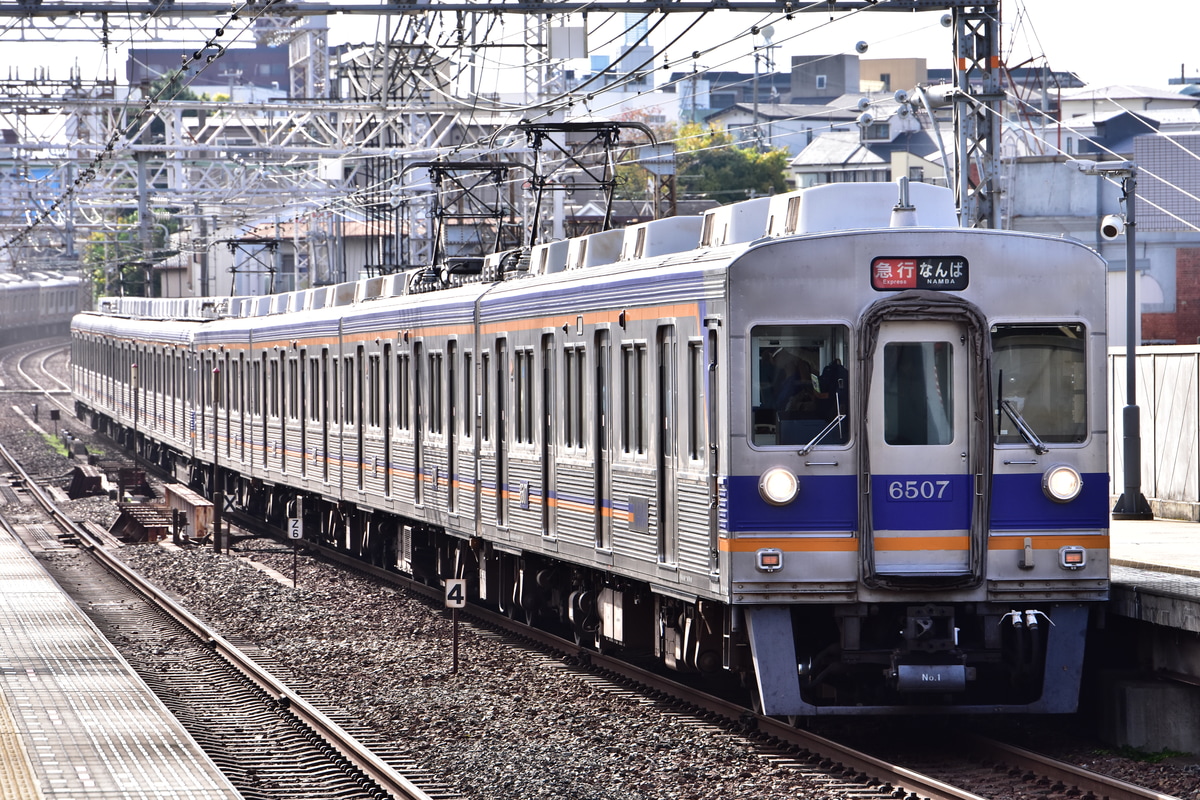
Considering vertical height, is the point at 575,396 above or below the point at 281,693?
above

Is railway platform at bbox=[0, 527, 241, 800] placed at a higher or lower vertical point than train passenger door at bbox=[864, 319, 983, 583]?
lower

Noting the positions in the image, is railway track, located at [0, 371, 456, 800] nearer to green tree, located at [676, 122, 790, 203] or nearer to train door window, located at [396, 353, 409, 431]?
train door window, located at [396, 353, 409, 431]

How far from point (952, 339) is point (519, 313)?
4.91 m

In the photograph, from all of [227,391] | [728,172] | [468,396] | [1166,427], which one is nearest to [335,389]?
[468,396]

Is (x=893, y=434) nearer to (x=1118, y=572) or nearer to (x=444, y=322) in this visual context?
(x=1118, y=572)

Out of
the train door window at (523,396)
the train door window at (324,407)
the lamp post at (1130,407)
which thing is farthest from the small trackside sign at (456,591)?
the train door window at (324,407)

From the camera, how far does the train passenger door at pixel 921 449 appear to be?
32.6 feet

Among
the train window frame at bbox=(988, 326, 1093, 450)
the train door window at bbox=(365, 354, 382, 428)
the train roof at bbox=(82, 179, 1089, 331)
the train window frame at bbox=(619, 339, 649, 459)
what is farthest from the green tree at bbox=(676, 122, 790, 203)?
the train window frame at bbox=(988, 326, 1093, 450)

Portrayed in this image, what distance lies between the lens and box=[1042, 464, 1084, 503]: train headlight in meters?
10.0

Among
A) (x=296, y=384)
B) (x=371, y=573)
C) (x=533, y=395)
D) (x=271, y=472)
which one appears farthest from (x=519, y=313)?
(x=271, y=472)

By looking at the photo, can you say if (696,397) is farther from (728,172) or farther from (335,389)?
(728,172)

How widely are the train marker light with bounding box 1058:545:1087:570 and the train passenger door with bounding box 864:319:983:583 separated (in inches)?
21.7

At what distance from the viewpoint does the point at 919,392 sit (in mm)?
10016

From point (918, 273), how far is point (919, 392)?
67 cm
